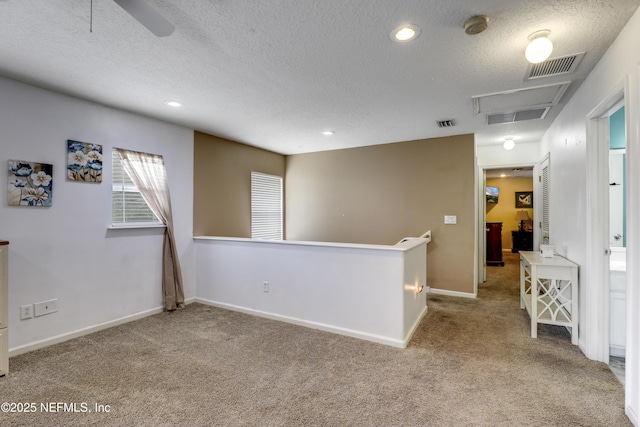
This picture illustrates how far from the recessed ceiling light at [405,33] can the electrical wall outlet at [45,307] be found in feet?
12.2

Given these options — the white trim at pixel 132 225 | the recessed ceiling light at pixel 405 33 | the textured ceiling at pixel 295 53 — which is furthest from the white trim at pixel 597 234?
the white trim at pixel 132 225

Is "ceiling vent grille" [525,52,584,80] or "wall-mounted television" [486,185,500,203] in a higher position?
"ceiling vent grille" [525,52,584,80]

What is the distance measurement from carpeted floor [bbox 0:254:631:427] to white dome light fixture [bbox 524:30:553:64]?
2241mm

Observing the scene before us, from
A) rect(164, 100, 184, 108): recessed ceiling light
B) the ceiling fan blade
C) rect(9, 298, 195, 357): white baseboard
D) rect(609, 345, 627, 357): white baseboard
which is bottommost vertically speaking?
rect(9, 298, 195, 357): white baseboard

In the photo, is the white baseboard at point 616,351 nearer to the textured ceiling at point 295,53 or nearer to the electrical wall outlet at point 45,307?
the textured ceiling at point 295,53

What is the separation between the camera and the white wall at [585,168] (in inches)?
69.9

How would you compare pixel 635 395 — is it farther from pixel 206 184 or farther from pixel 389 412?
pixel 206 184

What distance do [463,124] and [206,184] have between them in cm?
365

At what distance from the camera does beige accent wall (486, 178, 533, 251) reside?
9337 millimetres

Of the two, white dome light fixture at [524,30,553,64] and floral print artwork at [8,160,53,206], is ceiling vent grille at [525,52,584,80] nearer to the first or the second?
white dome light fixture at [524,30,553,64]

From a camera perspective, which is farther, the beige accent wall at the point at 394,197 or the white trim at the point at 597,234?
the beige accent wall at the point at 394,197

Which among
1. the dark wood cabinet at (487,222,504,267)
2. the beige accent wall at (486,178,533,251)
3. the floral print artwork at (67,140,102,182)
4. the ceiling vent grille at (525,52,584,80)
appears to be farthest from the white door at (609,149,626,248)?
the beige accent wall at (486,178,533,251)

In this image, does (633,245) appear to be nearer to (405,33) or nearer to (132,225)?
(405,33)

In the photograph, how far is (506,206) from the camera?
9484 mm
